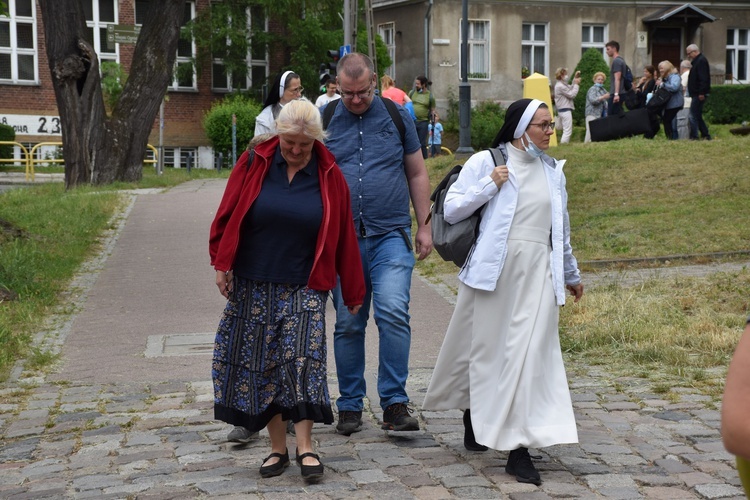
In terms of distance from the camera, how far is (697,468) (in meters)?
5.71

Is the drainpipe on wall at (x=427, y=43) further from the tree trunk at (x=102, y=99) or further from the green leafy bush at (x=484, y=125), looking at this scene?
the tree trunk at (x=102, y=99)

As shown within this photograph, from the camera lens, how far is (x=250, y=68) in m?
41.6

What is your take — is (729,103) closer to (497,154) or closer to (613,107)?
(613,107)

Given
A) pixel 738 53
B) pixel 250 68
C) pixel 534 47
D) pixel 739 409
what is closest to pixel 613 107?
pixel 534 47

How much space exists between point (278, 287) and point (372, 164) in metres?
1.07

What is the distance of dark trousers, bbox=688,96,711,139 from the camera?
72.4ft

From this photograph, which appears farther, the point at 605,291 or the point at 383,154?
the point at 605,291

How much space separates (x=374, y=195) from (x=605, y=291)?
15.6 ft

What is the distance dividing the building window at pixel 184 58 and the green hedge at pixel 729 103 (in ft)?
55.3

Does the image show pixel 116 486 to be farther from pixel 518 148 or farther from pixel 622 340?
pixel 622 340

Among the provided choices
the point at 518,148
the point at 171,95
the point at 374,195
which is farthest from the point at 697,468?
the point at 171,95

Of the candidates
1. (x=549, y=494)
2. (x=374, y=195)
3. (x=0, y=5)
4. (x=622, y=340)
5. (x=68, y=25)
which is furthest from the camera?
(x=68, y=25)

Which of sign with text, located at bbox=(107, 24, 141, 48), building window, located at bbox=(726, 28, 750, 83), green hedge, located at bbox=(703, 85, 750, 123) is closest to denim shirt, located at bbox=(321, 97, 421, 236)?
sign with text, located at bbox=(107, 24, 141, 48)

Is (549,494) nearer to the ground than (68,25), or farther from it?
nearer to the ground
